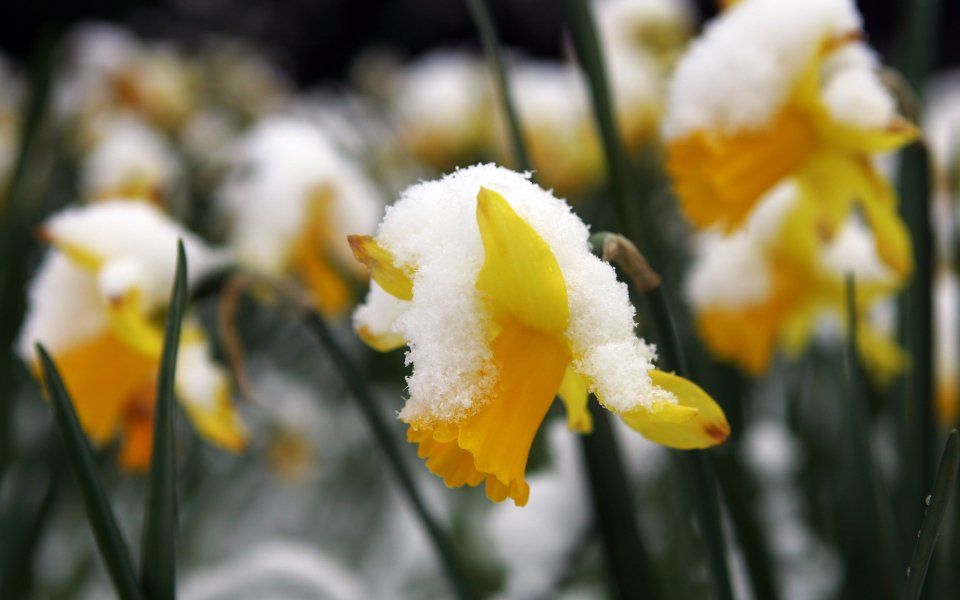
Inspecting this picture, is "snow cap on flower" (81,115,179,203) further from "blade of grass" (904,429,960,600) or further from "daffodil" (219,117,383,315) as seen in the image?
"blade of grass" (904,429,960,600)

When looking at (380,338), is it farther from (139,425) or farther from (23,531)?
(23,531)

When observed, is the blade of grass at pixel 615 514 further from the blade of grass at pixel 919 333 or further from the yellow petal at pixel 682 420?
the blade of grass at pixel 919 333

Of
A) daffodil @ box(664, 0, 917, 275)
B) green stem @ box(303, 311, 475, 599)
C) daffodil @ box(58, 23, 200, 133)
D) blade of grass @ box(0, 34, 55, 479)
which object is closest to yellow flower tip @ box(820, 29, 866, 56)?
daffodil @ box(664, 0, 917, 275)

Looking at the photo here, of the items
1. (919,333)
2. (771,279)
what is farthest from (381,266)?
(771,279)

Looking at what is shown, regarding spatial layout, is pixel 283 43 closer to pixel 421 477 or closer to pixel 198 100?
pixel 198 100

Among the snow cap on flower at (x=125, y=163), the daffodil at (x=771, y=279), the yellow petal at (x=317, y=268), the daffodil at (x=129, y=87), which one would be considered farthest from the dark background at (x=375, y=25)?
the daffodil at (x=771, y=279)

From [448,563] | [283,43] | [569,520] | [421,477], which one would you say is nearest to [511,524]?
[569,520]
